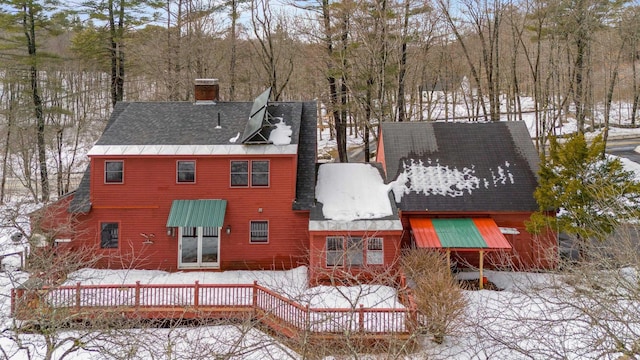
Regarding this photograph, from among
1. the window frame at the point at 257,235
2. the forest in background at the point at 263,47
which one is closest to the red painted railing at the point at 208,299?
the window frame at the point at 257,235

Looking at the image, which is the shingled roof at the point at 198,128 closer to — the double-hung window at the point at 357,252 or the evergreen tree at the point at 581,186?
the double-hung window at the point at 357,252

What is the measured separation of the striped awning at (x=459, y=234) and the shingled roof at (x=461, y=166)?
513 millimetres

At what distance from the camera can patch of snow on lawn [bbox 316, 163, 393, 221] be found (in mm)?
16906

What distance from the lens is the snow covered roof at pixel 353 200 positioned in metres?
16.4

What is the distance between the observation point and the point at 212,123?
757 inches

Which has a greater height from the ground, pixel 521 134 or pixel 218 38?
pixel 218 38

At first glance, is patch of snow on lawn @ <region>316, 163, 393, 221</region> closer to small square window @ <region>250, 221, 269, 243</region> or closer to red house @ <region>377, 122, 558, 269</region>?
red house @ <region>377, 122, 558, 269</region>

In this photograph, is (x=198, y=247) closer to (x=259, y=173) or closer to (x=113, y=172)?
(x=259, y=173)

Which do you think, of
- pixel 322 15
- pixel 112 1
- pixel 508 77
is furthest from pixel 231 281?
pixel 508 77

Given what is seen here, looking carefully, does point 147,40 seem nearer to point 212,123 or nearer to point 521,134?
point 212,123

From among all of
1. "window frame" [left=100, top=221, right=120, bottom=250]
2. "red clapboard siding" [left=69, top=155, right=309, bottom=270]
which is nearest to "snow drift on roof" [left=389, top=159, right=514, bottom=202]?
"red clapboard siding" [left=69, top=155, right=309, bottom=270]

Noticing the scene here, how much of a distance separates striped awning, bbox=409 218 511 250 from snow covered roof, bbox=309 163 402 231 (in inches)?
45.5

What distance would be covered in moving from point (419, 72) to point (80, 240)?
30.1m

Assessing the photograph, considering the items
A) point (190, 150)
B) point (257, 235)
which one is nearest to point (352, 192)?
point (257, 235)
